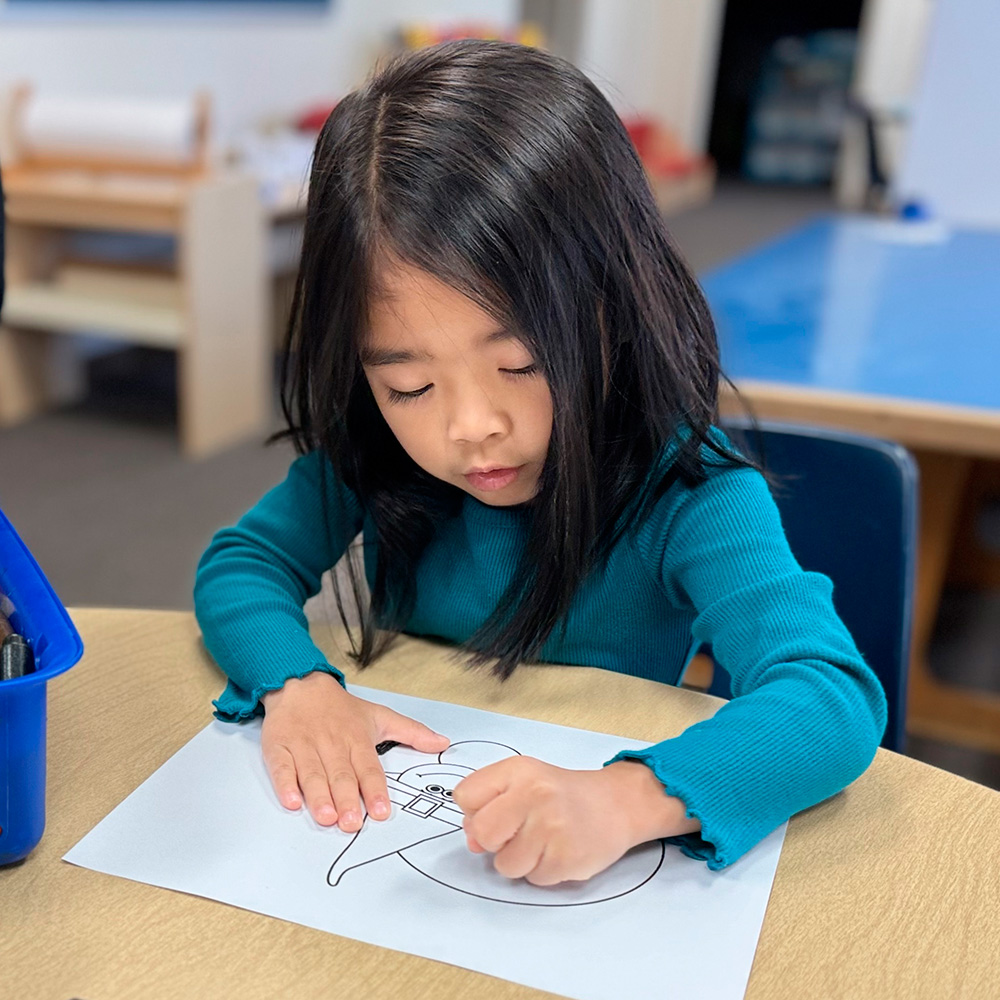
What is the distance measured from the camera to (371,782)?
1.94ft

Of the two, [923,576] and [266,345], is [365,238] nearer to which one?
[923,576]

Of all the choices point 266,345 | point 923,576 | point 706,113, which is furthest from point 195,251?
point 706,113

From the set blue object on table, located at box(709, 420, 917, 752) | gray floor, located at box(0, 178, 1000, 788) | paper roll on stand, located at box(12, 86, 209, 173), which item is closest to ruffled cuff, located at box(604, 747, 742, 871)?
blue object on table, located at box(709, 420, 917, 752)

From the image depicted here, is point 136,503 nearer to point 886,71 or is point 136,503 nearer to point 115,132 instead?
point 115,132

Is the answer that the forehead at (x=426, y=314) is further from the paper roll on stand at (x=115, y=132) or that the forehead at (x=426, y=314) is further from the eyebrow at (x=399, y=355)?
the paper roll on stand at (x=115, y=132)

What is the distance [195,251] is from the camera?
8.45 feet

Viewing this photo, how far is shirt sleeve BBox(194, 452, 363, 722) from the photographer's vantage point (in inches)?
26.4

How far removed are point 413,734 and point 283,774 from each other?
76 mm

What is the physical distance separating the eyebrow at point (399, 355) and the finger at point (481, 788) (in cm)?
24

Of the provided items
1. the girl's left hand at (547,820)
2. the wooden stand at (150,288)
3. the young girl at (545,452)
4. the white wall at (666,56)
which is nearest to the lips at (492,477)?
the young girl at (545,452)

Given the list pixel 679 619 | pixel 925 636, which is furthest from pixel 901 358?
pixel 679 619

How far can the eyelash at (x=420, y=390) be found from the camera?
0.64 m

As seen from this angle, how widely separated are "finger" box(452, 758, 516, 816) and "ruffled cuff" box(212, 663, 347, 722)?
0.19m

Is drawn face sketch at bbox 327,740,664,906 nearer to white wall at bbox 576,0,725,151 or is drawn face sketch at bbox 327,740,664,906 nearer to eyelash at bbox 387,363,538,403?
eyelash at bbox 387,363,538,403
